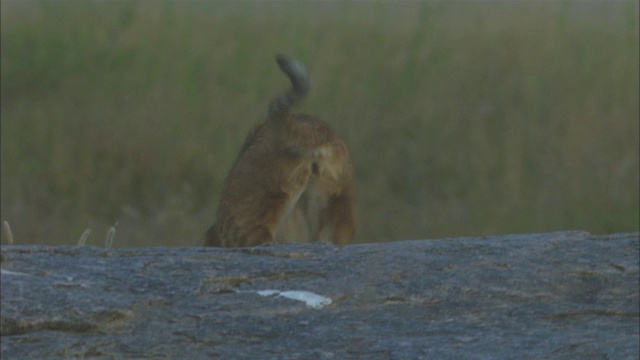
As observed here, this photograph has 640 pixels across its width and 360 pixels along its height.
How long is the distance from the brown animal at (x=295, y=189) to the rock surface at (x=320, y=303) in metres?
1.18

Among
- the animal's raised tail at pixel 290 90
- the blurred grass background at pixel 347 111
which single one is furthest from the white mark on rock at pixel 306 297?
the blurred grass background at pixel 347 111

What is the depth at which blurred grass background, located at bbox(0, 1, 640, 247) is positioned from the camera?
973cm

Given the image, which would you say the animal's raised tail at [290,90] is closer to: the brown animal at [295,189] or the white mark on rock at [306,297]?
the brown animal at [295,189]

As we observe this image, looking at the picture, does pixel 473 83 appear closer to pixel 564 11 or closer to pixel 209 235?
pixel 564 11

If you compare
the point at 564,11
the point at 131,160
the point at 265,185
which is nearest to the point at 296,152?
the point at 265,185

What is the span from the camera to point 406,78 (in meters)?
11.8

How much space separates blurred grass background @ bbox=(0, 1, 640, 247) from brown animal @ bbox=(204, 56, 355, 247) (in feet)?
11.6

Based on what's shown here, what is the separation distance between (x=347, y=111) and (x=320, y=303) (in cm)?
758

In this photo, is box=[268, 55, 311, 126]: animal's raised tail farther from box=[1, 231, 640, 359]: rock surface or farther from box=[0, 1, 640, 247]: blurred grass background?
box=[0, 1, 640, 247]: blurred grass background

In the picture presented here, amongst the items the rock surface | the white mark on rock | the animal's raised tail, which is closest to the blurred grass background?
the animal's raised tail

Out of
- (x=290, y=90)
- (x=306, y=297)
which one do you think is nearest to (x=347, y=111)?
(x=290, y=90)

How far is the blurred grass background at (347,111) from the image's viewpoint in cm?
973

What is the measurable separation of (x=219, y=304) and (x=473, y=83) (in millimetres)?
8168

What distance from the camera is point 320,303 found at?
12.4 feet
